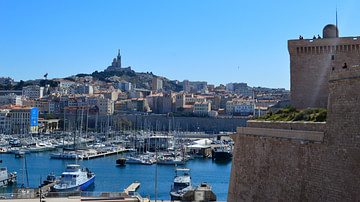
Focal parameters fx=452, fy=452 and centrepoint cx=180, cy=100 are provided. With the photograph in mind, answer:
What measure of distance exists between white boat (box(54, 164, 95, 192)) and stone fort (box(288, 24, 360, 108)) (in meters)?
13.5

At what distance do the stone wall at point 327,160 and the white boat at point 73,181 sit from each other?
1491 cm

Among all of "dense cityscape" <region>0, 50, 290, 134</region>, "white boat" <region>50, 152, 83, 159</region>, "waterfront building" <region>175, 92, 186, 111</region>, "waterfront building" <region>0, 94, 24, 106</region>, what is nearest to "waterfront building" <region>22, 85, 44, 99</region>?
"dense cityscape" <region>0, 50, 290, 134</region>

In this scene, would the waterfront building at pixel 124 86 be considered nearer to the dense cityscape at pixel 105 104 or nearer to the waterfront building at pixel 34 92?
the dense cityscape at pixel 105 104

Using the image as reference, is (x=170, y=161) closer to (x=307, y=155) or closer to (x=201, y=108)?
(x=307, y=155)

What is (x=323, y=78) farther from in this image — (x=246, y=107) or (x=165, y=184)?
(x=246, y=107)

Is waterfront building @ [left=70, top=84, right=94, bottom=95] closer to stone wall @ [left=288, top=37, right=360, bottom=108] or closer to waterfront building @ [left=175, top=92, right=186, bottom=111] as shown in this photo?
waterfront building @ [left=175, top=92, right=186, bottom=111]

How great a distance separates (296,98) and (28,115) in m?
62.7

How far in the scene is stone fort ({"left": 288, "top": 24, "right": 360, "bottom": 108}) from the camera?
506 inches

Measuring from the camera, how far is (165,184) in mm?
26188

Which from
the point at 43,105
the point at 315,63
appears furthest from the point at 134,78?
the point at 315,63

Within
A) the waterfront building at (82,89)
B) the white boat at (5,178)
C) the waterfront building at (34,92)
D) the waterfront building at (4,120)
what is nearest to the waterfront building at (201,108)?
the waterfront building at (4,120)

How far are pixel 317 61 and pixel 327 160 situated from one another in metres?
6.39

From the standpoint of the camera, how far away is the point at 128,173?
1214 inches

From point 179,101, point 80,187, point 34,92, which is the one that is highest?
point 34,92
